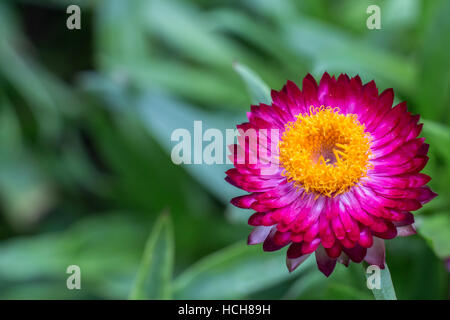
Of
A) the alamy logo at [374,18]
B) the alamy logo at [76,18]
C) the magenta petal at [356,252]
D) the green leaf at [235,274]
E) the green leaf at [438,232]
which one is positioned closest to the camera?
the magenta petal at [356,252]

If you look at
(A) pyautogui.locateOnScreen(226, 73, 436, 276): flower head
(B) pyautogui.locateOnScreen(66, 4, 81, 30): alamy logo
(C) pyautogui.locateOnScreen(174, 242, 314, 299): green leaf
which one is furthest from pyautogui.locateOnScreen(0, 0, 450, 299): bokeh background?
(A) pyautogui.locateOnScreen(226, 73, 436, 276): flower head

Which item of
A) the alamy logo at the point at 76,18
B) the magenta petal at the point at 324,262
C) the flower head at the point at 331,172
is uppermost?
the alamy logo at the point at 76,18

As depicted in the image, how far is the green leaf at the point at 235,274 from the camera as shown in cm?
104

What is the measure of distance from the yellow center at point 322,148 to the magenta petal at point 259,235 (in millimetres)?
87

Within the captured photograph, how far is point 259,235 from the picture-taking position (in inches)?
28.5

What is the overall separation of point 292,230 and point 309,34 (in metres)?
0.81

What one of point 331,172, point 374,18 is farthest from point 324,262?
point 374,18

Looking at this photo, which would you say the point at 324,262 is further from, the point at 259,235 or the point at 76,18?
the point at 76,18

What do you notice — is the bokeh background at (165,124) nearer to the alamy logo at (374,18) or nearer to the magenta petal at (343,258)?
the alamy logo at (374,18)

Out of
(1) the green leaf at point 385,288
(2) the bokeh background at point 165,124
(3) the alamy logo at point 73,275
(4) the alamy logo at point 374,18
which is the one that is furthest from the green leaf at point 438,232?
(3) the alamy logo at point 73,275

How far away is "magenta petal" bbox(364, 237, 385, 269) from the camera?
67 cm

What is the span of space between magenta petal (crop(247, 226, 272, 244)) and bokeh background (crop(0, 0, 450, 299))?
0.34 meters

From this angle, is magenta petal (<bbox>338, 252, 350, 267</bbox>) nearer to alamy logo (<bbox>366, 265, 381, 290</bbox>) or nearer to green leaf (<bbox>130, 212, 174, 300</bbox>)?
alamy logo (<bbox>366, 265, 381, 290</bbox>)

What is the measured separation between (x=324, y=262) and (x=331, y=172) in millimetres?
133
